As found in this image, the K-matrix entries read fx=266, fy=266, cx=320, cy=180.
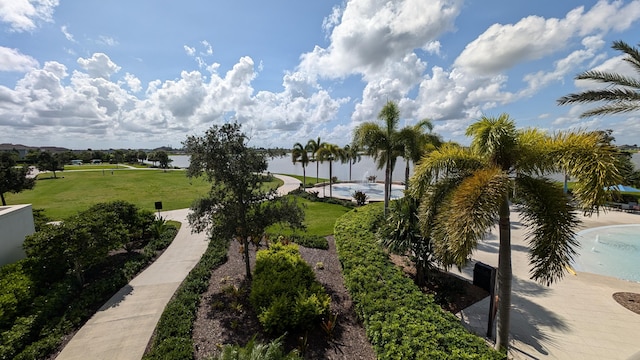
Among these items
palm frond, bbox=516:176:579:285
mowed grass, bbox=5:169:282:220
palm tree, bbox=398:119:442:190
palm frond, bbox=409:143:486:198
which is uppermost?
palm tree, bbox=398:119:442:190

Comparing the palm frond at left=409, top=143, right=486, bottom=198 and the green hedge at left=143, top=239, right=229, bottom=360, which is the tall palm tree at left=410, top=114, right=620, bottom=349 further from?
the green hedge at left=143, top=239, right=229, bottom=360

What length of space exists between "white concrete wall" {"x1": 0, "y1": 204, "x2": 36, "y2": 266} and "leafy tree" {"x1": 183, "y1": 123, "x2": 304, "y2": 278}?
7347mm

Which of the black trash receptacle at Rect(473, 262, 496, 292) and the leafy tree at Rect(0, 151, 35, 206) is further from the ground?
the leafy tree at Rect(0, 151, 35, 206)

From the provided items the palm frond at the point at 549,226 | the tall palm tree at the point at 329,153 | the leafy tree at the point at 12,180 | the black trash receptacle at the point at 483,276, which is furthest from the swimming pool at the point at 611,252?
the leafy tree at the point at 12,180

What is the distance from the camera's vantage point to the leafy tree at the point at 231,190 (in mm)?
8320

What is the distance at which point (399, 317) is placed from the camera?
606cm

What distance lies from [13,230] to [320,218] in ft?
48.9

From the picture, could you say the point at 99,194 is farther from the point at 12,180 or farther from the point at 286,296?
the point at 286,296

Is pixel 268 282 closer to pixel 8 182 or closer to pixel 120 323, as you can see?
pixel 120 323

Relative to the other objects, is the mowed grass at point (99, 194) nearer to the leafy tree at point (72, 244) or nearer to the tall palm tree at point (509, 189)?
the leafy tree at point (72, 244)

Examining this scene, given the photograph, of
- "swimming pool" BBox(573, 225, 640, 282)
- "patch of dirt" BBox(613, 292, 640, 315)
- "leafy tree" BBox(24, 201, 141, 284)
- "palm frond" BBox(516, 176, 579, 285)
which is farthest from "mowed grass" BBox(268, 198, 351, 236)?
"swimming pool" BBox(573, 225, 640, 282)

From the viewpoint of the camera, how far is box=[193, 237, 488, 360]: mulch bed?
6.55 m

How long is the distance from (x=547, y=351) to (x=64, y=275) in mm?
15372

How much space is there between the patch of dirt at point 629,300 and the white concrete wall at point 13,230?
2131cm
